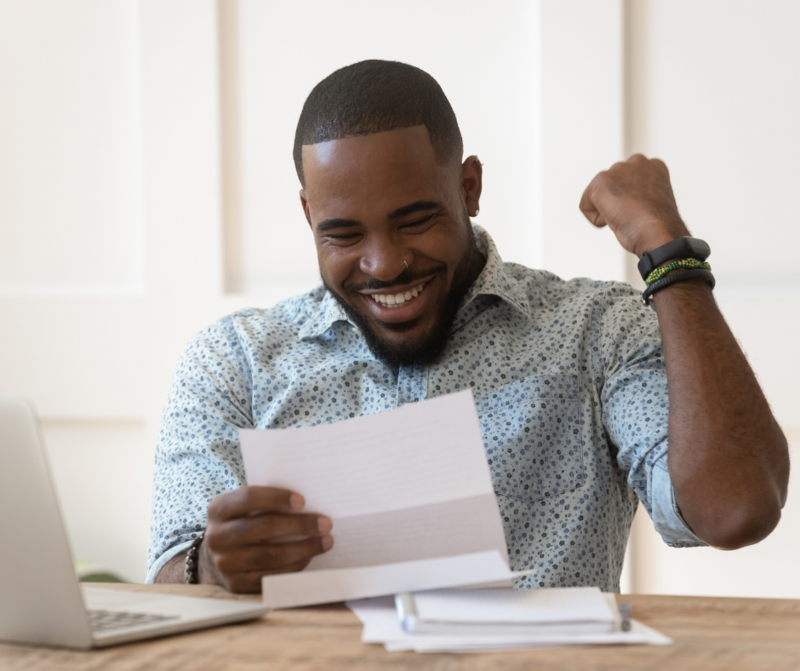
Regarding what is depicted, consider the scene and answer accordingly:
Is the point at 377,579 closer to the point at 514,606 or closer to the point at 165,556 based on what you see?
the point at 514,606

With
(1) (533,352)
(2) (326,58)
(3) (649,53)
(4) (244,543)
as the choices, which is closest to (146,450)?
(2) (326,58)

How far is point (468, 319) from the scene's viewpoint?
4.50 ft

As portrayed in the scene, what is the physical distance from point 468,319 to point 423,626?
718 millimetres

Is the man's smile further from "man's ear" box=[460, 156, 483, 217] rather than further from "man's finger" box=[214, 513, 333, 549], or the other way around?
"man's finger" box=[214, 513, 333, 549]

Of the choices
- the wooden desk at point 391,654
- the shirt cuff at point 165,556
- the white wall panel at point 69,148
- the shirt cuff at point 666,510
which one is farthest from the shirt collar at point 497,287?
the white wall panel at point 69,148

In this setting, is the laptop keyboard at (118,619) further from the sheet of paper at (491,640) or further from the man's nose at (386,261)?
the man's nose at (386,261)

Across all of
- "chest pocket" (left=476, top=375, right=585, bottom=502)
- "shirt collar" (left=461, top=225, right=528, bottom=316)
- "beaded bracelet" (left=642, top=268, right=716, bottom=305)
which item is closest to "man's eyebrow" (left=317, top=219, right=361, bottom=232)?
"shirt collar" (left=461, top=225, right=528, bottom=316)

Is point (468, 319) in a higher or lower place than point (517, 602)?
higher

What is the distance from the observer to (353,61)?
2.07m

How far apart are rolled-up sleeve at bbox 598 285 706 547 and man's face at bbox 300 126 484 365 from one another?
244 mm

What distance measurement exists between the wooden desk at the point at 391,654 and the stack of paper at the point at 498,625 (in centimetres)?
1

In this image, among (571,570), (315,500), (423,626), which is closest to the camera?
(423,626)

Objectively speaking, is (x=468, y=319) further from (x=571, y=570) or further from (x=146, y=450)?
(x=146, y=450)

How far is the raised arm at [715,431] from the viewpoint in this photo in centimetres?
104
